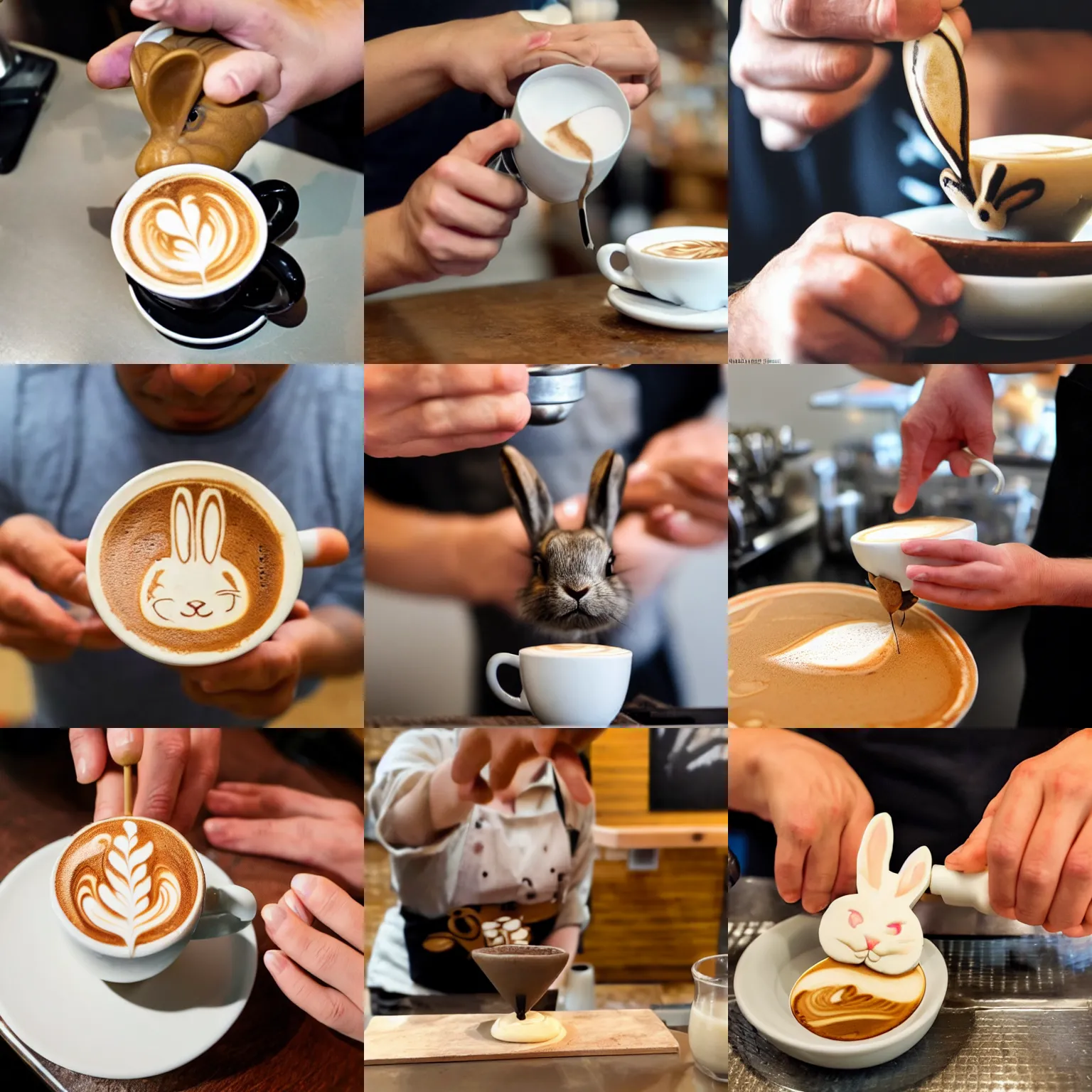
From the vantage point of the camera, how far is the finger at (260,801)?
153 centimetres

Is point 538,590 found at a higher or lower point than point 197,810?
higher

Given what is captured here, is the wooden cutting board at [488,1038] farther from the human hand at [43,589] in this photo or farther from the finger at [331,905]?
the human hand at [43,589]

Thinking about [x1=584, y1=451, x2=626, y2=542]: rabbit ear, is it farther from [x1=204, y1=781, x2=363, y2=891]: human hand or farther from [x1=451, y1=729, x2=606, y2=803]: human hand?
[x1=204, y1=781, x2=363, y2=891]: human hand

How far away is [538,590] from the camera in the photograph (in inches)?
59.7

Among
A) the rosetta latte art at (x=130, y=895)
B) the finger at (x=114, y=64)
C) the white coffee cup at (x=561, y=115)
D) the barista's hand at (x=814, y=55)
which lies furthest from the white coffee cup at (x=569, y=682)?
the finger at (x=114, y=64)

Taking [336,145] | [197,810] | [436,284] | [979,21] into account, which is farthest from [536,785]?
[979,21]

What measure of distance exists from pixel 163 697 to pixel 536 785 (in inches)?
19.0

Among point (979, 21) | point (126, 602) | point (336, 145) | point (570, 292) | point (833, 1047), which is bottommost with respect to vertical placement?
point (833, 1047)

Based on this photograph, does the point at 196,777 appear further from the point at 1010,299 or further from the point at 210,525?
the point at 1010,299

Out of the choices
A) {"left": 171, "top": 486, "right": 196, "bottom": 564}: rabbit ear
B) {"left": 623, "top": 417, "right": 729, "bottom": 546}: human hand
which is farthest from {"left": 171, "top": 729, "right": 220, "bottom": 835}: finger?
{"left": 623, "top": 417, "right": 729, "bottom": 546}: human hand

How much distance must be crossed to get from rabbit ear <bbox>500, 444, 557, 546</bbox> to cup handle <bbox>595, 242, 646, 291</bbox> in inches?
9.6

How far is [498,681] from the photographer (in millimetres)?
1522

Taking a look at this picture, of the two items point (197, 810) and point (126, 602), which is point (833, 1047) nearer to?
point (197, 810)

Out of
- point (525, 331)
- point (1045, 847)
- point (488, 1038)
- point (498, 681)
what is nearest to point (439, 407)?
point (525, 331)
